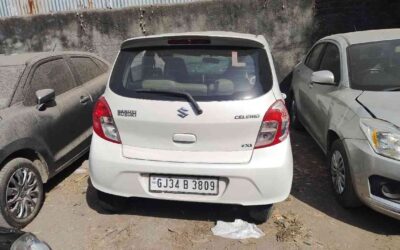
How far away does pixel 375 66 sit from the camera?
4672 millimetres

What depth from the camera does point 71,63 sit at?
561 cm

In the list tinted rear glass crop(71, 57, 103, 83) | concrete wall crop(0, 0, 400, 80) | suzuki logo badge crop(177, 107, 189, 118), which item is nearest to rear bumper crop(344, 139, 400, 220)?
suzuki logo badge crop(177, 107, 189, 118)

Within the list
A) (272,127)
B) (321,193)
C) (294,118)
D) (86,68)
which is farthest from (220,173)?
(294,118)

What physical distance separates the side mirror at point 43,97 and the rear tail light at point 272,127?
7.79 feet

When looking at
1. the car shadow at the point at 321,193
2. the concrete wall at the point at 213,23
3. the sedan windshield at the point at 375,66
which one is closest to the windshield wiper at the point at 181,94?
the car shadow at the point at 321,193

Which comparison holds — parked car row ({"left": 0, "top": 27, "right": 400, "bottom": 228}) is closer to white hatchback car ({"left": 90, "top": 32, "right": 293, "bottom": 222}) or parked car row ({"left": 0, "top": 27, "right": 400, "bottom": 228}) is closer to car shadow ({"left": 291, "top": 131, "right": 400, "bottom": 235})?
white hatchback car ({"left": 90, "top": 32, "right": 293, "bottom": 222})

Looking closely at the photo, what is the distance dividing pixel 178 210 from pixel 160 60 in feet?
4.89

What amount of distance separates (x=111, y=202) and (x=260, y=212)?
1.39 meters

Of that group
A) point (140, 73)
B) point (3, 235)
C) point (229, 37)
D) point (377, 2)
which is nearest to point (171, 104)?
point (140, 73)

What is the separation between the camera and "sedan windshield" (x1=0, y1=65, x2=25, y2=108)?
4427mm

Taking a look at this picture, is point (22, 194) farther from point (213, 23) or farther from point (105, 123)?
point (213, 23)

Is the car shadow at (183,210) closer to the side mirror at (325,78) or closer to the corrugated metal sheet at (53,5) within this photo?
the side mirror at (325,78)

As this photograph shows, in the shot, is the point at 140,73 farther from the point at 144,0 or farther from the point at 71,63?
the point at 144,0

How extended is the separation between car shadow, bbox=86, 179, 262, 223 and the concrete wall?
485 centimetres
